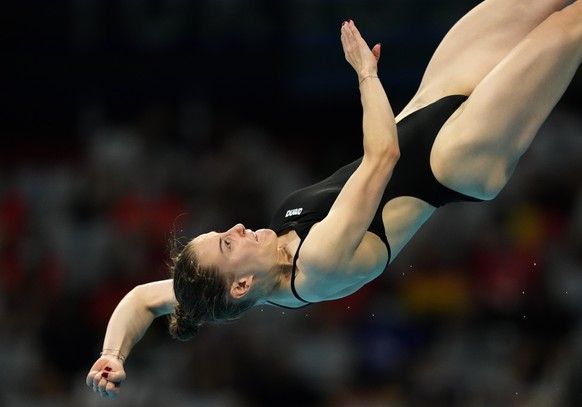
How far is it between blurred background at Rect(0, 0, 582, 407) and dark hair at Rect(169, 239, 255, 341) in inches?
138

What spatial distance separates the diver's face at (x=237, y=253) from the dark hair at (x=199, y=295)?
1.7 inches

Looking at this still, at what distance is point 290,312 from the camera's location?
9.97 meters

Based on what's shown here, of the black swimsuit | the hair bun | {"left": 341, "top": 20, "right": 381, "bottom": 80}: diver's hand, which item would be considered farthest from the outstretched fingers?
{"left": 341, "top": 20, "right": 381, "bottom": 80}: diver's hand

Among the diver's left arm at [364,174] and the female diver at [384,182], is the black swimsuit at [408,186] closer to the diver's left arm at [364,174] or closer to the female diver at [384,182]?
the female diver at [384,182]

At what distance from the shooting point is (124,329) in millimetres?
5773

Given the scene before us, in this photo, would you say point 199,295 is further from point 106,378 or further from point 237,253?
point 106,378

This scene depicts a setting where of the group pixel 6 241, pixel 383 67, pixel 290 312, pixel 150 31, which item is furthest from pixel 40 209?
pixel 383 67

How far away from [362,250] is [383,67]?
18.1 ft

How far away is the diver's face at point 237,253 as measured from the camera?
560cm

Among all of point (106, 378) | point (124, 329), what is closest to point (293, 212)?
point (124, 329)

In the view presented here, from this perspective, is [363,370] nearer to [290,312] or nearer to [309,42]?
[290,312]

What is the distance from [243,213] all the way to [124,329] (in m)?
4.65

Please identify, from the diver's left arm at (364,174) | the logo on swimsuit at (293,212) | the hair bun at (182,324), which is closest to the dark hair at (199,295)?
the hair bun at (182,324)

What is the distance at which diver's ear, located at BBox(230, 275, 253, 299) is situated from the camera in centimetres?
563
